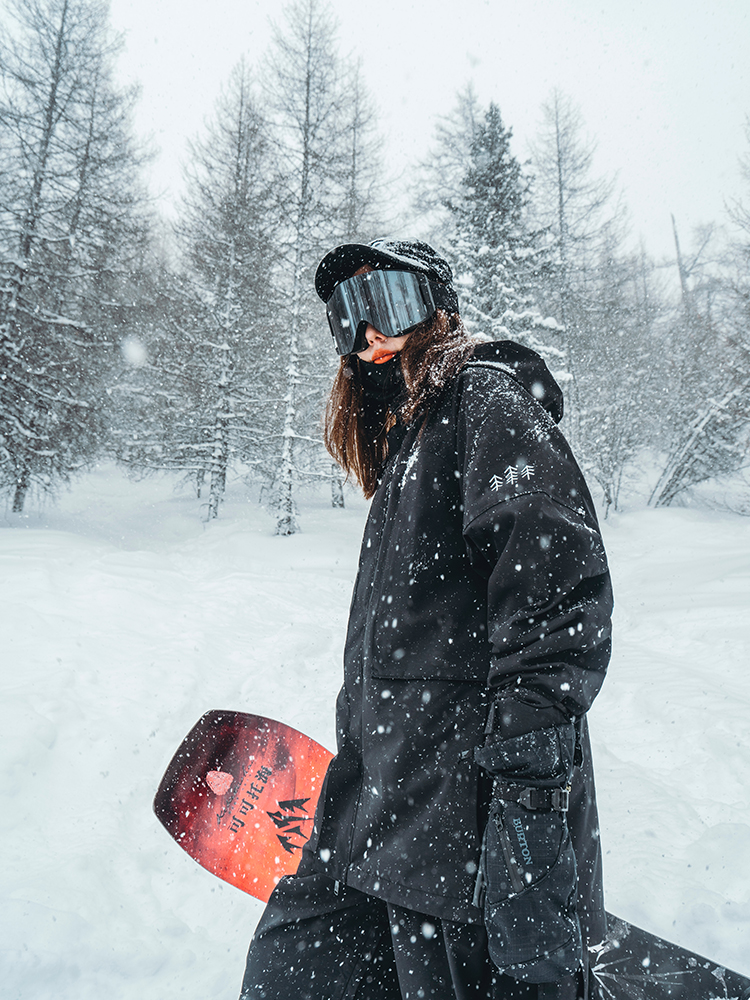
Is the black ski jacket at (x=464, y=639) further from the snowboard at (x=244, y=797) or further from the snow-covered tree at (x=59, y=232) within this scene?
the snow-covered tree at (x=59, y=232)

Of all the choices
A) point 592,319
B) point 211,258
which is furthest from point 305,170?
point 592,319

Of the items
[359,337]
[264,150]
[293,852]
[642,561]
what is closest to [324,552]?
[642,561]

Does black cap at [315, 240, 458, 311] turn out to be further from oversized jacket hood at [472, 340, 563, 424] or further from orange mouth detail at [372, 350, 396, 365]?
oversized jacket hood at [472, 340, 563, 424]

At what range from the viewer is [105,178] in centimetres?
1319

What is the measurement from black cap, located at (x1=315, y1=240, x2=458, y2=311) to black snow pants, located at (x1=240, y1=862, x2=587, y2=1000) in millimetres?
1816

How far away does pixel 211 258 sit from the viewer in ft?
46.2

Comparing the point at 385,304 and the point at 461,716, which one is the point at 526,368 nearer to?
the point at 385,304

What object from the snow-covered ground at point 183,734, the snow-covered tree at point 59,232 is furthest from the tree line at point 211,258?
the snow-covered ground at point 183,734

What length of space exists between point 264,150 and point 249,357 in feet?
17.4

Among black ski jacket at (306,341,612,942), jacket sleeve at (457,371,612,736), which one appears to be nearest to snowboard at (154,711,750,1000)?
black ski jacket at (306,341,612,942)

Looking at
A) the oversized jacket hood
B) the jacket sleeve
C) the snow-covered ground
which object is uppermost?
the oversized jacket hood

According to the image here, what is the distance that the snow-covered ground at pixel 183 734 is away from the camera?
221cm

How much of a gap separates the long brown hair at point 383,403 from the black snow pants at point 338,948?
1.29m

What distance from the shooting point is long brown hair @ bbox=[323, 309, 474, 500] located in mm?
1504
